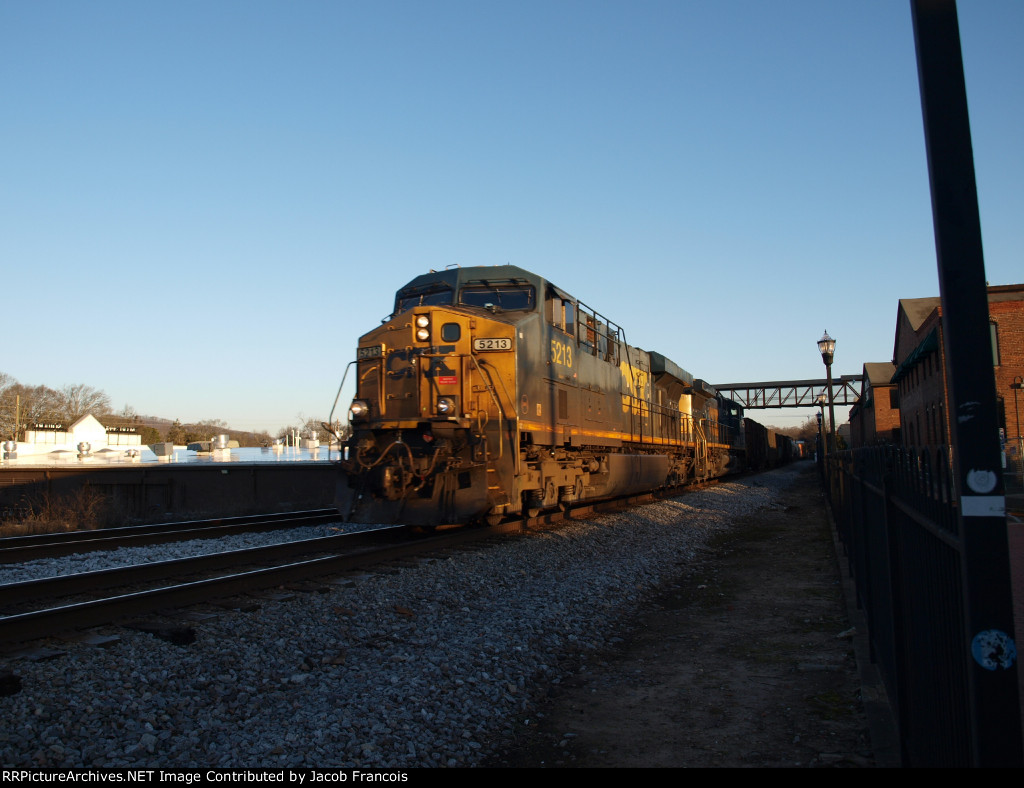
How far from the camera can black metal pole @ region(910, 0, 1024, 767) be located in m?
1.91

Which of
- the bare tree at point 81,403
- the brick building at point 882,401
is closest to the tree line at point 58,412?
the bare tree at point 81,403

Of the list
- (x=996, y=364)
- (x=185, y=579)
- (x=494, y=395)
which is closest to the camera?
(x=185, y=579)

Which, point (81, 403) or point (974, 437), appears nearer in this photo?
point (974, 437)

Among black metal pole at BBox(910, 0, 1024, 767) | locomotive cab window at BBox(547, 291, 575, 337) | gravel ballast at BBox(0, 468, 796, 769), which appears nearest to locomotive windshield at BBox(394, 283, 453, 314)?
locomotive cab window at BBox(547, 291, 575, 337)

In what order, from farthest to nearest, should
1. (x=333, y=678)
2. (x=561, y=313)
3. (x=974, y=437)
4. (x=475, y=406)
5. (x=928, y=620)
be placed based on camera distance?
(x=561, y=313), (x=475, y=406), (x=333, y=678), (x=928, y=620), (x=974, y=437)

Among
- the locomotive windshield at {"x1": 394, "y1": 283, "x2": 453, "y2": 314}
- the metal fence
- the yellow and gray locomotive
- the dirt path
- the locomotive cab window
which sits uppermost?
the locomotive windshield at {"x1": 394, "y1": 283, "x2": 453, "y2": 314}

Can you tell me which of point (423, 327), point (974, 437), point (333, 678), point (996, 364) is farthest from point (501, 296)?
point (996, 364)

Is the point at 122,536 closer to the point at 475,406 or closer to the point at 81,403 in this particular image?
the point at 475,406

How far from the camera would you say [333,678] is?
4668mm

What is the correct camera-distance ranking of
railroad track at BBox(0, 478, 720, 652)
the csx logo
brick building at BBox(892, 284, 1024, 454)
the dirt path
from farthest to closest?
brick building at BBox(892, 284, 1024, 454)
the csx logo
railroad track at BBox(0, 478, 720, 652)
the dirt path

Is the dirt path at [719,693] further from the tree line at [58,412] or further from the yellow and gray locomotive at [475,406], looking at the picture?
the tree line at [58,412]

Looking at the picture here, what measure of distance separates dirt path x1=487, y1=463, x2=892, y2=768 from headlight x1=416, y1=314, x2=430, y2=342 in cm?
506

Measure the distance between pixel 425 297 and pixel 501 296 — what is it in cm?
143

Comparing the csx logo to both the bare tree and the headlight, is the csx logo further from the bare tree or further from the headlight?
the bare tree
